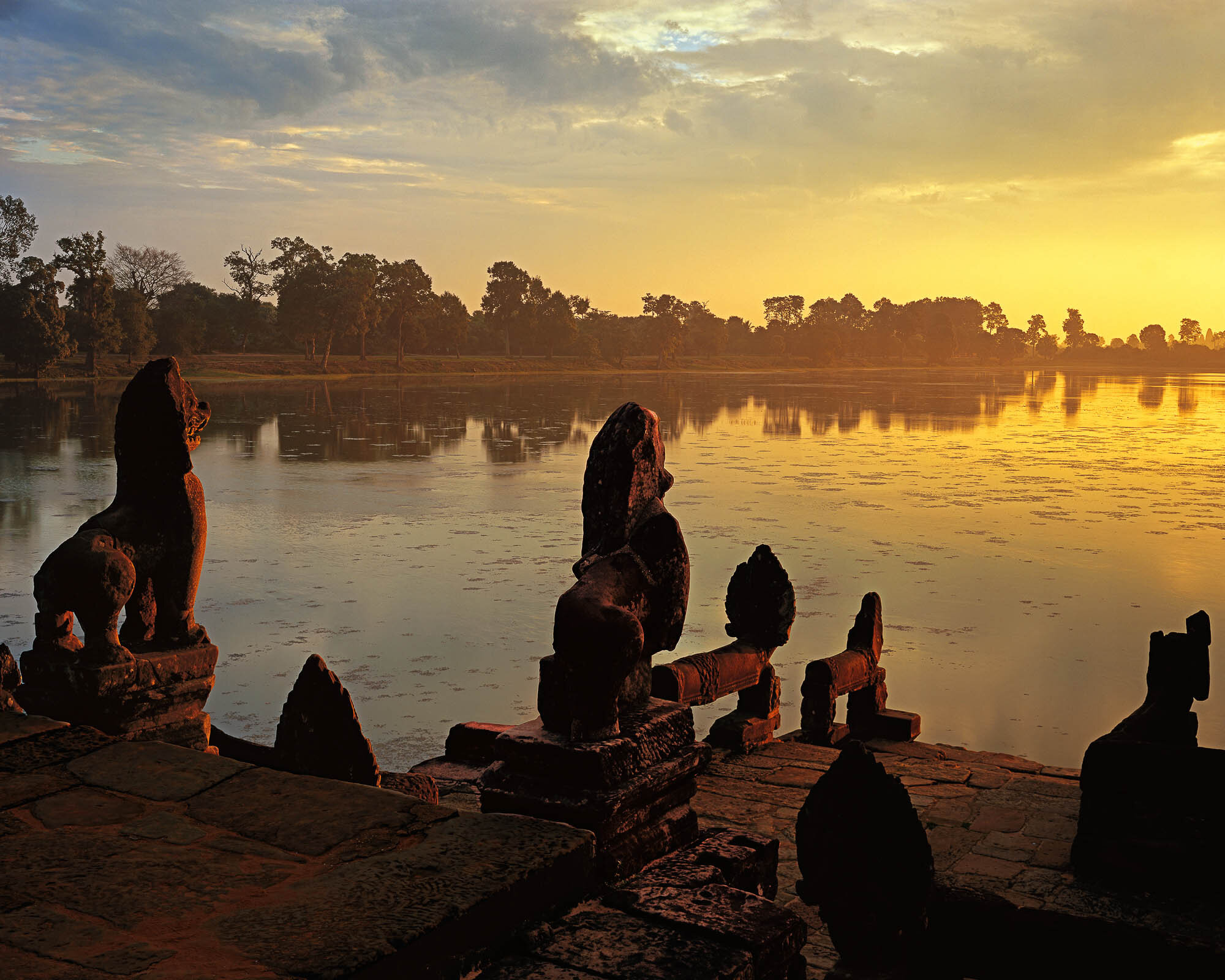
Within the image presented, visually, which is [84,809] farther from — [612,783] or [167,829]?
[612,783]

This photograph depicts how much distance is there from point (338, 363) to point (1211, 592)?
60.6 m

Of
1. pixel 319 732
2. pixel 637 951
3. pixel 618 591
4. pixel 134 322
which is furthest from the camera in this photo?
pixel 134 322

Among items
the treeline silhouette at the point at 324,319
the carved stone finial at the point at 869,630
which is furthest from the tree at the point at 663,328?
the carved stone finial at the point at 869,630

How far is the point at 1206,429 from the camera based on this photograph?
33.2m

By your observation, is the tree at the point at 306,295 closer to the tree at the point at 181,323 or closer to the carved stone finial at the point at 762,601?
the tree at the point at 181,323

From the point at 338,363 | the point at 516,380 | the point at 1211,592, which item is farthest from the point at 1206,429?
the point at 338,363

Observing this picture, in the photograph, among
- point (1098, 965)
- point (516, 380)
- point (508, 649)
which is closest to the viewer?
point (1098, 965)

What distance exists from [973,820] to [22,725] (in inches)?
174

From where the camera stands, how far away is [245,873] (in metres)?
2.43

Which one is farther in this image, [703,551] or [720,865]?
[703,551]

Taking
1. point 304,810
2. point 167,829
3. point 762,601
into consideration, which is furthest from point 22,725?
point 762,601

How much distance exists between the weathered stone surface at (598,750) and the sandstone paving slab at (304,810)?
0.32 meters

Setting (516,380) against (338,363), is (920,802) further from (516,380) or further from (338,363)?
(338,363)

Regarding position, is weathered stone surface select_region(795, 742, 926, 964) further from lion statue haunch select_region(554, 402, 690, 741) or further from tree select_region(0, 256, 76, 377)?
tree select_region(0, 256, 76, 377)
